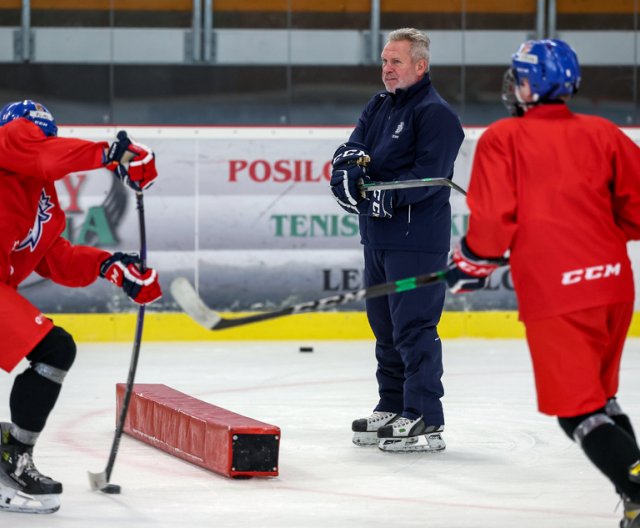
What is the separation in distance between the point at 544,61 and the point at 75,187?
17.3 ft

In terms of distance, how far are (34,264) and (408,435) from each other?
4.62 ft

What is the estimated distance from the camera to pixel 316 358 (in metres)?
7.34

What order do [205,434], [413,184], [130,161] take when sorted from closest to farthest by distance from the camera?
[130,161]
[205,434]
[413,184]

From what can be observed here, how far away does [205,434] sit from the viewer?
4.12 meters

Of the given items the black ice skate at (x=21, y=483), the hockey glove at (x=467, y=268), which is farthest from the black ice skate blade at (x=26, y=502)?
the hockey glove at (x=467, y=268)

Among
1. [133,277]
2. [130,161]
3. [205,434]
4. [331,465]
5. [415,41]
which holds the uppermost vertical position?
[415,41]

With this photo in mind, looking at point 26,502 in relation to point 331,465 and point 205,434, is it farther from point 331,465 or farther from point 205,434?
point 331,465

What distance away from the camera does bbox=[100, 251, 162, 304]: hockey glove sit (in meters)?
3.67

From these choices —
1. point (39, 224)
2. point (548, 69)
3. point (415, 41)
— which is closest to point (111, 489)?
point (39, 224)

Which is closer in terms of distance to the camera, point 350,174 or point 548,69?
point 548,69

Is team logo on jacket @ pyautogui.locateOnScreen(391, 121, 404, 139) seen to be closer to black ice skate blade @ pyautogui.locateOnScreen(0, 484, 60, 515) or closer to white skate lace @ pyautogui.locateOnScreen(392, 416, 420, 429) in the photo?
white skate lace @ pyautogui.locateOnScreen(392, 416, 420, 429)

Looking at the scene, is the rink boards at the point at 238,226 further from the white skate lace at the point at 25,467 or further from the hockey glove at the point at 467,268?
the hockey glove at the point at 467,268

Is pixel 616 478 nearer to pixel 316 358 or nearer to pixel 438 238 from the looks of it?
pixel 438 238

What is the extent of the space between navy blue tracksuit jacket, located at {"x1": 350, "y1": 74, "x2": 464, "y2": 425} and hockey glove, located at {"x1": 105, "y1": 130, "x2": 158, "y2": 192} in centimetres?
123
